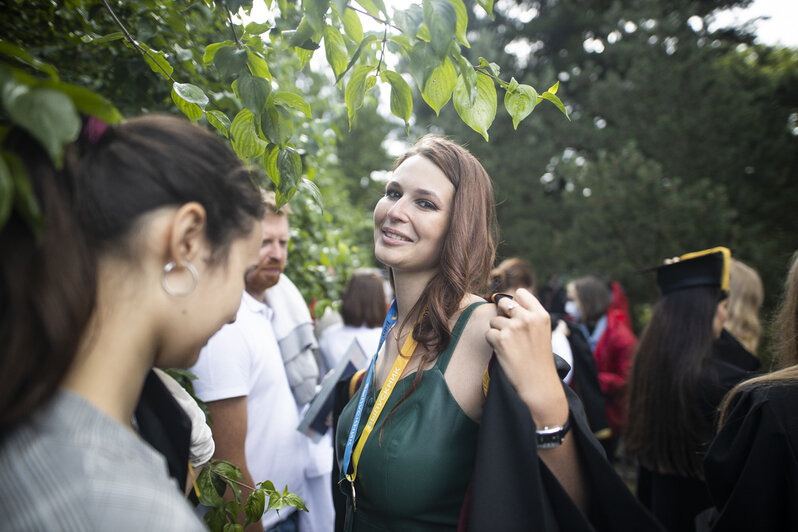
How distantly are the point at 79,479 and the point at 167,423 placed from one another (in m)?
0.68

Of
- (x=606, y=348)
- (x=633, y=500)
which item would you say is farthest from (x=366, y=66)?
(x=606, y=348)

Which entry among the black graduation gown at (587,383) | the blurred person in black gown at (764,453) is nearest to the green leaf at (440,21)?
the blurred person in black gown at (764,453)

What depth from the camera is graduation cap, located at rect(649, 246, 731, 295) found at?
346 centimetres

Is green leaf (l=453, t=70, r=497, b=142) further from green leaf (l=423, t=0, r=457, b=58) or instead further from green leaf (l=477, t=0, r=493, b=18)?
green leaf (l=423, t=0, r=457, b=58)

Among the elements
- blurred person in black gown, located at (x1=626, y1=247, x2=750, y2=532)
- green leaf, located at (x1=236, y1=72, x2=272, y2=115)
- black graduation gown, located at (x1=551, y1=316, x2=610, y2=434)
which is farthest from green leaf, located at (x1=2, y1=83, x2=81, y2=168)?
black graduation gown, located at (x1=551, y1=316, x2=610, y2=434)

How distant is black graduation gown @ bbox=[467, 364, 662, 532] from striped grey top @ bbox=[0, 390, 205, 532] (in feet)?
2.69

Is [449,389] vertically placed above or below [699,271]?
below

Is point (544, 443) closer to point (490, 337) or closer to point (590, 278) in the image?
point (490, 337)

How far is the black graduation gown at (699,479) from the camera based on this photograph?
3.27 meters

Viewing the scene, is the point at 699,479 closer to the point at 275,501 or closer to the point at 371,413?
the point at 371,413

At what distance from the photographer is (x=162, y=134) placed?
108 centimetres

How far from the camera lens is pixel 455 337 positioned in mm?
1843

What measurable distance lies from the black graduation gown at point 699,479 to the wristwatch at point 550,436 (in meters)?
2.13

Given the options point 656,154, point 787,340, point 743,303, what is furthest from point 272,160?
point 656,154
